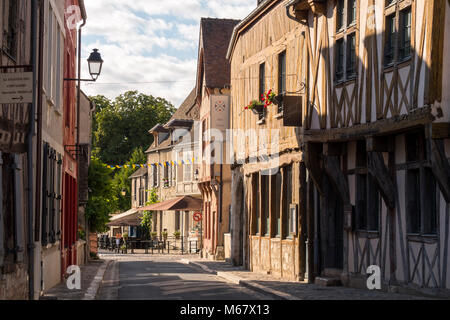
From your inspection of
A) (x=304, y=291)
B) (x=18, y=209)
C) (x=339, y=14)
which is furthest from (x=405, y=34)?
(x=18, y=209)

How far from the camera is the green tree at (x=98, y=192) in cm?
2978

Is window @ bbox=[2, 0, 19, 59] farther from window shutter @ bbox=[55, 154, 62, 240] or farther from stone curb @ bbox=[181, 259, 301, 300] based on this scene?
stone curb @ bbox=[181, 259, 301, 300]

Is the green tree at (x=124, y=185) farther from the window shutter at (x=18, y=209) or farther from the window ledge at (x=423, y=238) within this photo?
the window shutter at (x=18, y=209)

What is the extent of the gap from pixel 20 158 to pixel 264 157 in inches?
500

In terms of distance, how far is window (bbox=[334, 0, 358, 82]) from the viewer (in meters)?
17.5

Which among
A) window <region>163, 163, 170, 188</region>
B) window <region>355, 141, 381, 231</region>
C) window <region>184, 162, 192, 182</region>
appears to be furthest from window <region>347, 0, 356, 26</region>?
window <region>163, 163, 170, 188</region>

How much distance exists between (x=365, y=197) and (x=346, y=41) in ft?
11.0

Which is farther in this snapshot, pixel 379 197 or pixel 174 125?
pixel 174 125
